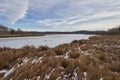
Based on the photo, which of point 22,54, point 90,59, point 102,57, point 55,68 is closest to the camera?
point 55,68

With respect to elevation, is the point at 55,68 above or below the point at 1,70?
above

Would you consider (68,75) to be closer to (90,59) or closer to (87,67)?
(87,67)

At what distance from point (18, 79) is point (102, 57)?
144 inches

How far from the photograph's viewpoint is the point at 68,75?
5.45m

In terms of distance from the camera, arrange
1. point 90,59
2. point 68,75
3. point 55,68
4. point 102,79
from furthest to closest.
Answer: point 90,59 → point 55,68 → point 68,75 → point 102,79

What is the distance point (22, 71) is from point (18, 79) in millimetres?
482

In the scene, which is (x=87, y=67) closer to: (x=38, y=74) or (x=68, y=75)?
(x=68, y=75)

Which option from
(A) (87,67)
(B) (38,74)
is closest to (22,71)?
(B) (38,74)

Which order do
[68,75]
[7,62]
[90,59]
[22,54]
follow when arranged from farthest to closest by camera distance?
[22,54], [7,62], [90,59], [68,75]

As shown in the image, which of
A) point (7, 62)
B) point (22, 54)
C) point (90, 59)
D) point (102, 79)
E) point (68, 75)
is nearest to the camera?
point (102, 79)

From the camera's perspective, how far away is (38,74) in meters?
6.09

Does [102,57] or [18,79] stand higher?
[102,57]

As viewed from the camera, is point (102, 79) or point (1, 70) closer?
point (102, 79)

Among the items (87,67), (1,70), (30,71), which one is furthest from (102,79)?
(1,70)
